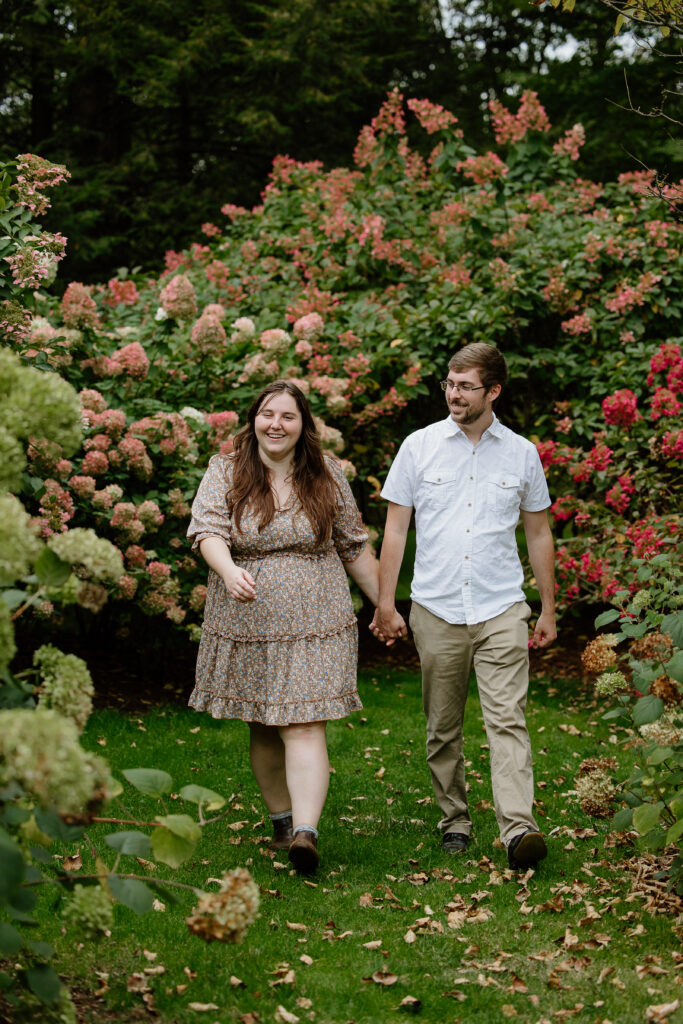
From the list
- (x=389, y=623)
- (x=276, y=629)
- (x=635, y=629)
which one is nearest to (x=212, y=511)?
(x=276, y=629)

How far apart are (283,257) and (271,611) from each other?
5415 millimetres

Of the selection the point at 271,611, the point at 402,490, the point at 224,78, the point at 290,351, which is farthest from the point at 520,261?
the point at 224,78

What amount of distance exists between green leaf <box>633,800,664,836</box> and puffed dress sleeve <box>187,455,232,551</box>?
170 cm

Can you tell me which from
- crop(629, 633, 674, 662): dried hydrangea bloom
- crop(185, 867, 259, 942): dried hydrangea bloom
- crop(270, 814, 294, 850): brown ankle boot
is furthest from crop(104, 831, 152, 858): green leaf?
crop(270, 814, 294, 850): brown ankle boot

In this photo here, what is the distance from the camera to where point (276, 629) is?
12.7ft

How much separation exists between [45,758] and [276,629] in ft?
7.59

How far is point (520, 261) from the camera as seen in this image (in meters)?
7.47

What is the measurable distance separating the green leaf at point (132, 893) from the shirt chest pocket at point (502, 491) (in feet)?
7.84

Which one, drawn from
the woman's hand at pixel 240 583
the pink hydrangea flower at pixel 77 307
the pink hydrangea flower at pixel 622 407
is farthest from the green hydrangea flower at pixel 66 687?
the pink hydrangea flower at pixel 622 407

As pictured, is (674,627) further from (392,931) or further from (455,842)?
(455,842)

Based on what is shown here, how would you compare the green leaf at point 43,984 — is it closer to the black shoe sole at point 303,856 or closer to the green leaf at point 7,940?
the green leaf at point 7,940

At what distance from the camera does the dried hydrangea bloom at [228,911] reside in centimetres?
200

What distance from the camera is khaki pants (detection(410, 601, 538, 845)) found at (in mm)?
3883

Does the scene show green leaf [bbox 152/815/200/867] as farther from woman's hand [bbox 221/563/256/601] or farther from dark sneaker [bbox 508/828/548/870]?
dark sneaker [bbox 508/828/548/870]
